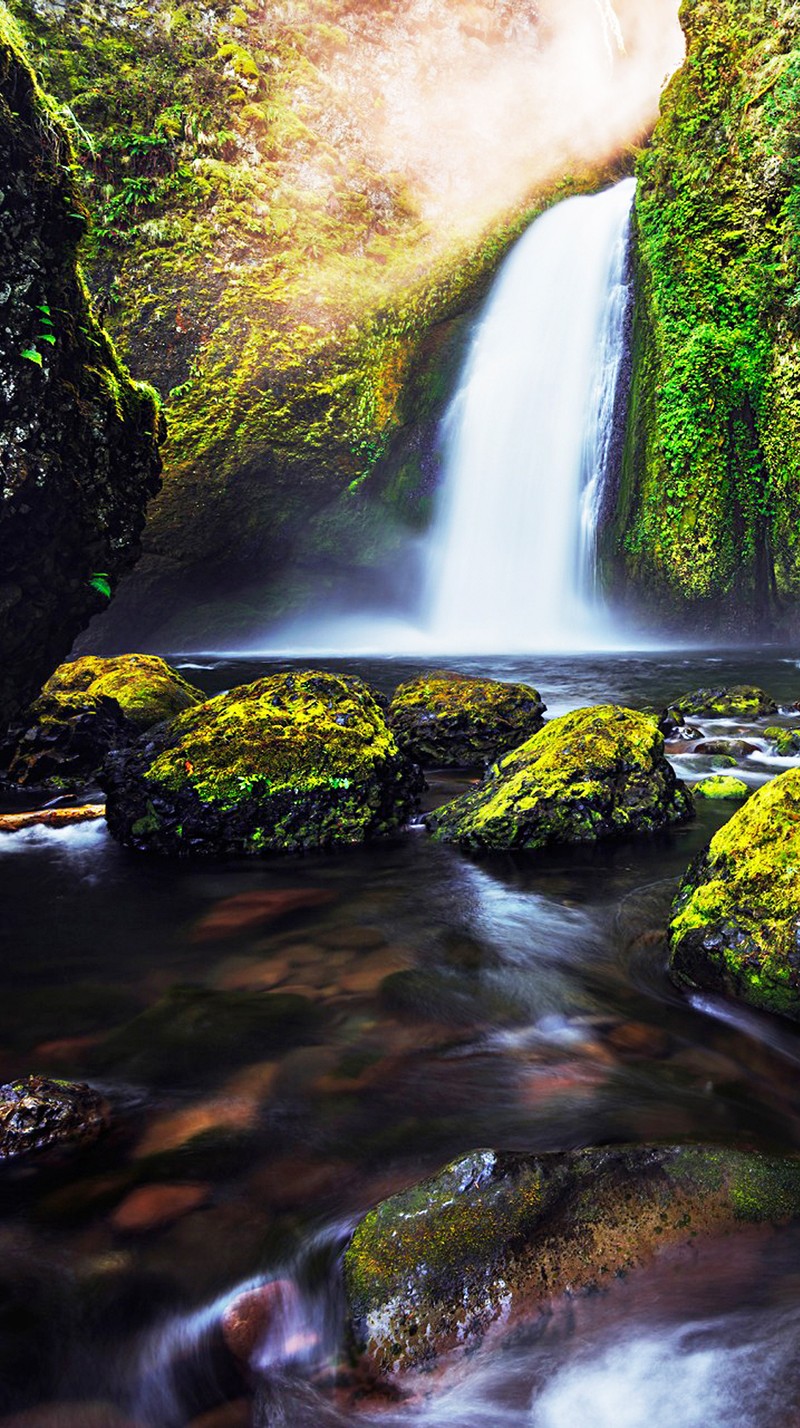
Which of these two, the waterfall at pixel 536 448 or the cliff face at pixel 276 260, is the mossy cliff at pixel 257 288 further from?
the waterfall at pixel 536 448

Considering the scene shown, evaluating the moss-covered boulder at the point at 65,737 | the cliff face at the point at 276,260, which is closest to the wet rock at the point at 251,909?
the moss-covered boulder at the point at 65,737

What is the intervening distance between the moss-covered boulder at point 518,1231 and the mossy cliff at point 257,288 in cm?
1710

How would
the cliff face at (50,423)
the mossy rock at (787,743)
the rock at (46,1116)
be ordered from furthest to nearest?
the mossy rock at (787,743) < the cliff face at (50,423) < the rock at (46,1116)

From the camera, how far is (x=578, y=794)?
191 inches

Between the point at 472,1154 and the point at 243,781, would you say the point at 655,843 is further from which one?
the point at 472,1154

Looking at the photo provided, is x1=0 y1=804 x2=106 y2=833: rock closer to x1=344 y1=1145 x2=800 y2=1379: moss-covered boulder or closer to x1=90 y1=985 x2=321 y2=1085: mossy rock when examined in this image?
x1=90 y1=985 x2=321 y2=1085: mossy rock

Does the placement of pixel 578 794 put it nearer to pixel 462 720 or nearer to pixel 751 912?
pixel 751 912

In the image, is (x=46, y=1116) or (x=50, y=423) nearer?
(x=46, y=1116)

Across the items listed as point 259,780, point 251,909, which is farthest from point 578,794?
point 251,909

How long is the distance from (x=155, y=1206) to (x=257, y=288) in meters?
19.0

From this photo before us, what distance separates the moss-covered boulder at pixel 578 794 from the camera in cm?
480

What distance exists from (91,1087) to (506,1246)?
1.50 m

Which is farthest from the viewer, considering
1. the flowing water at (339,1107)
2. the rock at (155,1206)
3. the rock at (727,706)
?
the rock at (727,706)

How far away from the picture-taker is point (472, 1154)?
1938 mm
